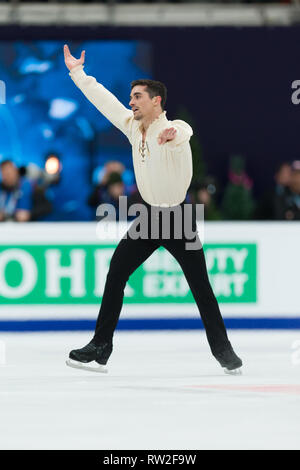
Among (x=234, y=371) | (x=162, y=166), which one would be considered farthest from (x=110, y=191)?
(x=162, y=166)

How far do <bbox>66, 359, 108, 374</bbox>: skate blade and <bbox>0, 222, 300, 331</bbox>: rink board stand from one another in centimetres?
224

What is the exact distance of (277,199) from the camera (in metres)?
10.0

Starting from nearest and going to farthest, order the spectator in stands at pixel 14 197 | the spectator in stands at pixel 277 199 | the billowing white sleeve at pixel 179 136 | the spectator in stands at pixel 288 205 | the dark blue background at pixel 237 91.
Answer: the billowing white sleeve at pixel 179 136
the spectator in stands at pixel 14 197
the spectator in stands at pixel 288 205
the spectator in stands at pixel 277 199
the dark blue background at pixel 237 91

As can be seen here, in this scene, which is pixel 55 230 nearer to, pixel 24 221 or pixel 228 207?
pixel 24 221

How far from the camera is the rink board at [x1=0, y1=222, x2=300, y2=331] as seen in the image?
8.70 m

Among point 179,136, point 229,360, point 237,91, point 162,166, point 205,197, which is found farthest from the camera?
point 237,91

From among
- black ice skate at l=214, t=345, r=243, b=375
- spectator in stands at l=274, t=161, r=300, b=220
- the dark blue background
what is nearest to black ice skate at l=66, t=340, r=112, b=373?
black ice skate at l=214, t=345, r=243, b=375

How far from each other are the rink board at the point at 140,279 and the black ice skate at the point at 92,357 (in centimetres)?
226

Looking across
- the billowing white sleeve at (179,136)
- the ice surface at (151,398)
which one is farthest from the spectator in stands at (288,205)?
the billowing white sleeve at (179,136)

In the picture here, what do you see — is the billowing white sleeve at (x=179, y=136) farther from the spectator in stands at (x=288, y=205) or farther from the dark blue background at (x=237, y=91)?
the dark blue background at (x=237, y=91)

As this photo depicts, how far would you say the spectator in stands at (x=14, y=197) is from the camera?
379 inches

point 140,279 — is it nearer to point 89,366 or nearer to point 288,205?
point 288,205

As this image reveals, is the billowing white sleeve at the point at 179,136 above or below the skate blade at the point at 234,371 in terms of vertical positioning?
above

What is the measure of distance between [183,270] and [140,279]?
2.57m
